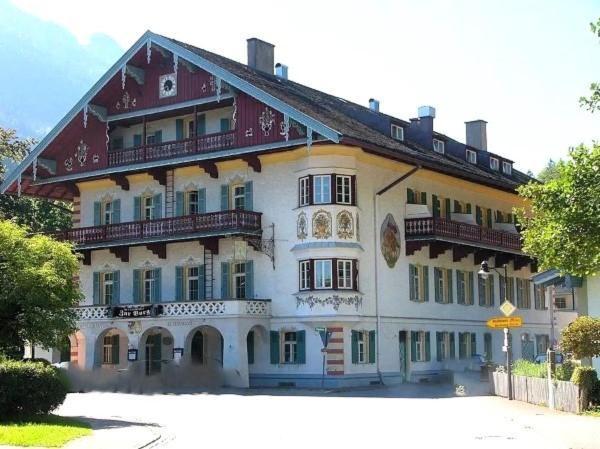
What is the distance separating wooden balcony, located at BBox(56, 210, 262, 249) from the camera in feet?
136

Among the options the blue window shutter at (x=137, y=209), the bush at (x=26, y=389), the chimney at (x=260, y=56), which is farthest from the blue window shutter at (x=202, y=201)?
the bush at (x=26, y=389)

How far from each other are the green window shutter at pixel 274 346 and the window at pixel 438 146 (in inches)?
608

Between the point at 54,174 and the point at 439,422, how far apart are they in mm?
31175

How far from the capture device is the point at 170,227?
43312mm

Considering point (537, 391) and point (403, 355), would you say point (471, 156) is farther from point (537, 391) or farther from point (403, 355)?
point (537, 391)

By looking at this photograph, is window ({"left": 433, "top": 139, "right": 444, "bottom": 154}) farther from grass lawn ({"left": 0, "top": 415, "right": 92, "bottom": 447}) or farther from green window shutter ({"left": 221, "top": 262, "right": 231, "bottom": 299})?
grass lawn ({"left": 0, "top": 415, "right": 92, "bottom": 447})

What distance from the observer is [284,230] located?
137 feet

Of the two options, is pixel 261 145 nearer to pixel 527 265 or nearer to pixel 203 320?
pixel 203 320

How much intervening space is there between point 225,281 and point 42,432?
78.3ft

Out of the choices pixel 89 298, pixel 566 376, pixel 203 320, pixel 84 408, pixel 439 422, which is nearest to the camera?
pixel 439 422

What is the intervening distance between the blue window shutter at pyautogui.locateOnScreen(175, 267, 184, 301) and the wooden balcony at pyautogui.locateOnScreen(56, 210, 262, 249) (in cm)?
215

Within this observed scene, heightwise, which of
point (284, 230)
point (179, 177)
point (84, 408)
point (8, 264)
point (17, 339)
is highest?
point (179, 177)

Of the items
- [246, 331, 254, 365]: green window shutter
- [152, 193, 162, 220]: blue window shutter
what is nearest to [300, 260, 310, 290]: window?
[246, 331, 254, 365]: green window shutter

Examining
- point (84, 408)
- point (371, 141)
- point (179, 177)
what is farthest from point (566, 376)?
point (179, 177)
